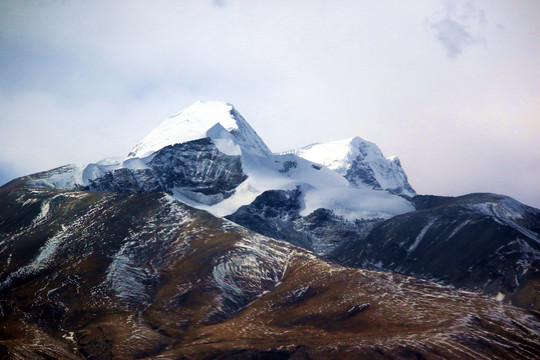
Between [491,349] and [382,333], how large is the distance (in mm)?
35107

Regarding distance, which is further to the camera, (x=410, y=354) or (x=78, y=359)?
(x=78, y=359)

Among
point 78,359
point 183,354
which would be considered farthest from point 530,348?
point 78,359

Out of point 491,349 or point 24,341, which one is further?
point 24,341

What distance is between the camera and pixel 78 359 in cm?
19362

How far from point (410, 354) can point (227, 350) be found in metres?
60.0

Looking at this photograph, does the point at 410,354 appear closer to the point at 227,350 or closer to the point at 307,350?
the point at 307,350

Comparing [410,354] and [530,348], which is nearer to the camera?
[410,354]

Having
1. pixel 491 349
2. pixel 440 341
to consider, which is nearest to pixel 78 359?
pixel 440 341

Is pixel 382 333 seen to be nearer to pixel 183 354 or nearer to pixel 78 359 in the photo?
pixel 183 354

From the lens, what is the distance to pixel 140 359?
19562 cm

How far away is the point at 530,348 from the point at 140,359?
13007 centimetres

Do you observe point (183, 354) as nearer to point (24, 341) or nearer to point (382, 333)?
point (24, 341)

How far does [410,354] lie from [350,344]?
19.9 m

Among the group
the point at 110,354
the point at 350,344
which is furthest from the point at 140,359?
the point at 350,344
